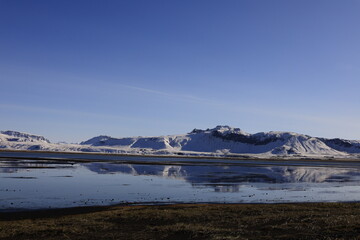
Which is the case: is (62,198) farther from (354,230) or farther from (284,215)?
(354,230)

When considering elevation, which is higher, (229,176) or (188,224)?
(188,224)

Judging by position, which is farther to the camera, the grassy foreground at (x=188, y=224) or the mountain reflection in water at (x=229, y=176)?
the mountain reflection in water at (x=229, y=176)

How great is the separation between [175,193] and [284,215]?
1908 cm

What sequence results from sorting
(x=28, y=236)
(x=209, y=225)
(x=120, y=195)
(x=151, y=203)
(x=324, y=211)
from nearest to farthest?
1. (x=28, y=236)
2. (x=209, y=225)
3. (x=324, y=211)
4. (x=151, y=203)
5. (x=120, y=195)

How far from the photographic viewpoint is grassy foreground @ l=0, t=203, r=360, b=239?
64.2ft

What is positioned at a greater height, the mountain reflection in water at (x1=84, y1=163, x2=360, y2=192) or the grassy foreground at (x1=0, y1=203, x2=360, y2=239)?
the grassy foreground at (x1=0, y1=203, x2=360, y2=239)

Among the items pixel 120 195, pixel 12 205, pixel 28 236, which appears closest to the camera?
pixel 28 236

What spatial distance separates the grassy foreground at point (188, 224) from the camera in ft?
64.2

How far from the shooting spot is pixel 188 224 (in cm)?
2284

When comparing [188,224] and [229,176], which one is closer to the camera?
[188,224]

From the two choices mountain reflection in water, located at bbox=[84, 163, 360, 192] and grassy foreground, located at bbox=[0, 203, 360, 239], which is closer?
grassy foreground, located at bbox=[0, 203, 360, 239]

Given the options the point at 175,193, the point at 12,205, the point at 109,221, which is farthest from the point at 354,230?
the point at 12,205

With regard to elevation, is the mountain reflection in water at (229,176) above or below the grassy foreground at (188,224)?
below

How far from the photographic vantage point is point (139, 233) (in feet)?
66.7
